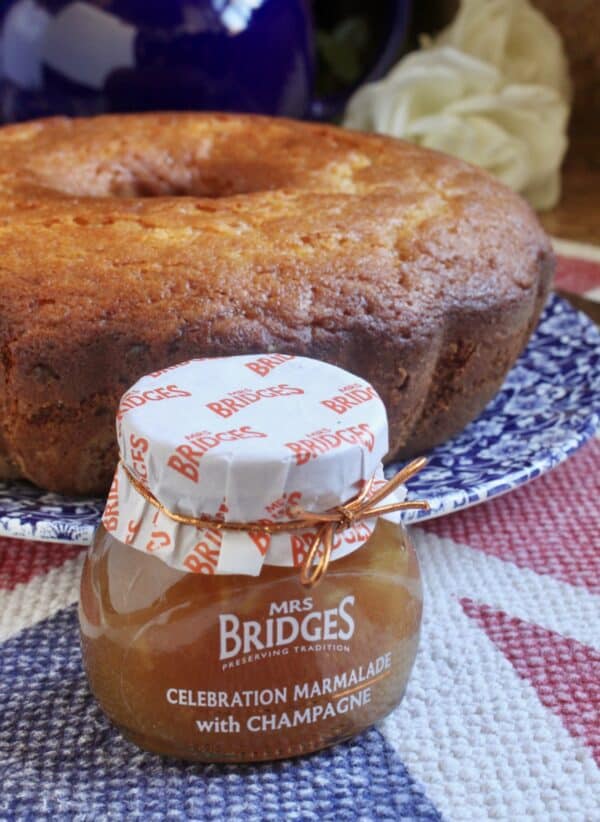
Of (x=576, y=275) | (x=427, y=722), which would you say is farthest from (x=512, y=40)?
(x=427, y=722)

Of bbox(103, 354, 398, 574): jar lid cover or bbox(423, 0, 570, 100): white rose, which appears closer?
bbox(103, 354, 398, 574): jar lid cover

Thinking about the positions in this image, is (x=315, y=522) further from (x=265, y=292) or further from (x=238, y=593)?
(x=265, y=292)

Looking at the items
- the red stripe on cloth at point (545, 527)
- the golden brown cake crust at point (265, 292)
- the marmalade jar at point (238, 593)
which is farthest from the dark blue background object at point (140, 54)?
the marmalade jar at point (238, 593)

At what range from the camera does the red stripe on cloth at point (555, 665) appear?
0.78 metres

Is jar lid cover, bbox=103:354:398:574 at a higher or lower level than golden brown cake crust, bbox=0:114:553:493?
higher

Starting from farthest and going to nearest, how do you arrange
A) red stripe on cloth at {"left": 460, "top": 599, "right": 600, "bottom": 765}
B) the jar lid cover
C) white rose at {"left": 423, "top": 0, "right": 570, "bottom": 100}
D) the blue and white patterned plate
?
1. white rose at {"left": 423, "top": 0, "right": 570, "bottom": 100}
2. the blue and white patterned plate
3. red stripe on cloth at {"left": 460, "top": 599, "right": 600, "bottom": 765}
4. the jar lid cover

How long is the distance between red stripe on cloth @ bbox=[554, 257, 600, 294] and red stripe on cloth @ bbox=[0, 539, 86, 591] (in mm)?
916

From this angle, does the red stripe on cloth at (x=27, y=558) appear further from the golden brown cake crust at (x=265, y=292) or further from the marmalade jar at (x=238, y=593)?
the marmalade jar at (x=238, y=593)

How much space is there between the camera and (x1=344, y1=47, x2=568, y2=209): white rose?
1.95m

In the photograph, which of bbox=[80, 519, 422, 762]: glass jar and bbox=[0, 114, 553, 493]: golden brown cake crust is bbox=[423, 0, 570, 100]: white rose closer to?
bbox=[0, 114, 553, 493]: golden brown cake crust

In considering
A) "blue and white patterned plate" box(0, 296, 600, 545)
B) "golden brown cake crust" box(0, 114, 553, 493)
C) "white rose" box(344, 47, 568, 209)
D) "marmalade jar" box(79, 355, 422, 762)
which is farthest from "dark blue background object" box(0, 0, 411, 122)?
"marmalade jar" box(79, 355, 422, 762)

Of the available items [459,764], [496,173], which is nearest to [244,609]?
[459,764]

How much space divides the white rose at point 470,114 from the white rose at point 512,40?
84mm

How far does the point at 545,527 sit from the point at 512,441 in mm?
107
